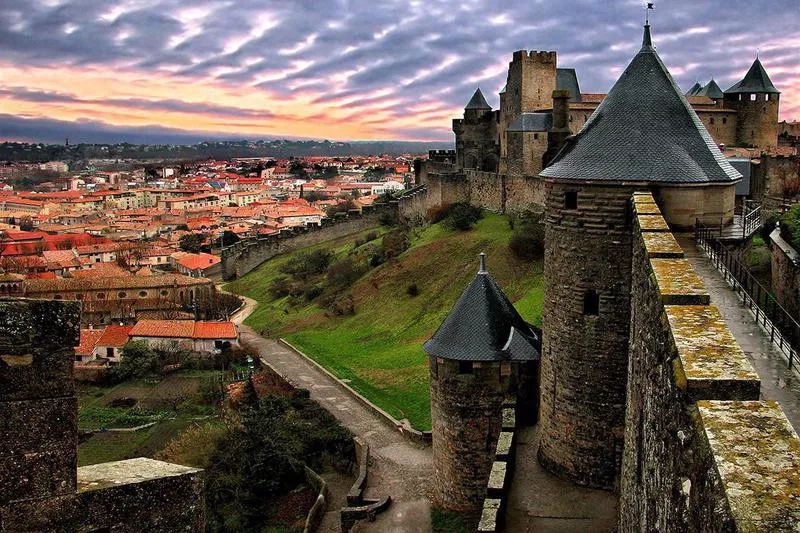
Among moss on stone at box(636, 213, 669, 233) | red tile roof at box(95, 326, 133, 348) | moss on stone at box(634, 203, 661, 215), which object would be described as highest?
moss on stone at box(634, 203, 661, 215)

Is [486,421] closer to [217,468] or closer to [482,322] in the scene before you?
[482,322]

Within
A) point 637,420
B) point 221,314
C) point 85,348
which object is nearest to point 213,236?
point 221,314

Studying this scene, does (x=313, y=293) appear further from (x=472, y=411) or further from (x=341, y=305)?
(x=472, y=411)

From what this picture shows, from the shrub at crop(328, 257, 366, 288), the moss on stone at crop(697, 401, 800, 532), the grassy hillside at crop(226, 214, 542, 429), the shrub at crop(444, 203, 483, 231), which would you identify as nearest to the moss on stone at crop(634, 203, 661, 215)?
the moss on stone at crop(697, 401, 800, 532)

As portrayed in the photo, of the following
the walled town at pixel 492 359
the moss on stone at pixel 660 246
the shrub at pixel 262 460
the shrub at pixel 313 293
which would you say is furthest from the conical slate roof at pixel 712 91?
the moss on stone at pixel 660 246

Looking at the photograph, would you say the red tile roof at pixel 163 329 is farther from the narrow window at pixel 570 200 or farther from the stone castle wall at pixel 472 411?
the narrow window at pixel 570 200

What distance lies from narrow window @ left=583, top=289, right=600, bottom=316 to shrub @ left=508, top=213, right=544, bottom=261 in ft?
68.6

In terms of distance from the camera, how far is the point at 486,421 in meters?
14.2

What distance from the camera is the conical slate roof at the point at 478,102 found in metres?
49.1

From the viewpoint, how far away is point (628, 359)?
1020cm

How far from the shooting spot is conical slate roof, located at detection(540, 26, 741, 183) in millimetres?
10367

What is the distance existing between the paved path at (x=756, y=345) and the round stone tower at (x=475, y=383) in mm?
4802

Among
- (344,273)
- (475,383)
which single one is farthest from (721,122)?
(475,383)

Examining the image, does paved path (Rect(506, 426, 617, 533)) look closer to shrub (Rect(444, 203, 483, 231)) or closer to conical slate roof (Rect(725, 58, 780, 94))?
shrub (Rect(444, 203, 483, 231))
